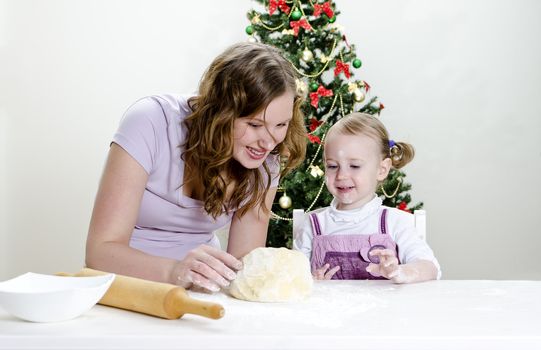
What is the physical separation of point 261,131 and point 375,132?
65 centimetres

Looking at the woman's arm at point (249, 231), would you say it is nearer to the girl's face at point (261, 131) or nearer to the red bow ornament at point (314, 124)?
the girl's face at point (261, 131)

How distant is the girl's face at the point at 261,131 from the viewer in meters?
1.68

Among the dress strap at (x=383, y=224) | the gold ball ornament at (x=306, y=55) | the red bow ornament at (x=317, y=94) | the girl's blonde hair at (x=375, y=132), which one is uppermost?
the gold ball ornament at (x=306, y=55)

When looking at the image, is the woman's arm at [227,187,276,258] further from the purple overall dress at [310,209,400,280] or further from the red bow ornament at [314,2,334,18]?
the red bow ornament at [314,2,334,18]

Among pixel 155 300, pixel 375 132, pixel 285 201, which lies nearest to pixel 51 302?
pixel 155 300

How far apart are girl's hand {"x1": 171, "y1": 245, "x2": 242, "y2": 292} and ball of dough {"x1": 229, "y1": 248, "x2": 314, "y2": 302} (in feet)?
0.08

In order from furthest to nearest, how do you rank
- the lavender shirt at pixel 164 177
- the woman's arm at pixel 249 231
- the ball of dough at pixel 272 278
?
the woman's arm at pixel 249 231 → the lavender shirt at pixel 164 177 → the ball of dough at pixel 272 278

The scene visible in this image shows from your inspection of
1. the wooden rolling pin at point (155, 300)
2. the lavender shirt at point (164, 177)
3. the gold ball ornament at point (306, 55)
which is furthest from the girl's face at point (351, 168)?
the gold ball ornament at point (306, 55)

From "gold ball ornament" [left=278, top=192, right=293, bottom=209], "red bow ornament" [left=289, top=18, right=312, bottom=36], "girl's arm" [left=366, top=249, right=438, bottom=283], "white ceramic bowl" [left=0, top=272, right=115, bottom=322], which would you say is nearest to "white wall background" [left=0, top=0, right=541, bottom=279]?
"red bow ornament" [left=289, top=18, right=312, bottom=36]

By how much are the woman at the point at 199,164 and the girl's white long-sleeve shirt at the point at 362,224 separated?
0.80 ft

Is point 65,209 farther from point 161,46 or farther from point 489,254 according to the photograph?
point 489,254

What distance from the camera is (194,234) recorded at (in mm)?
2057

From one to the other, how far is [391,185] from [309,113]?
1.93ft

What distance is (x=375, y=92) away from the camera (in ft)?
14.7
